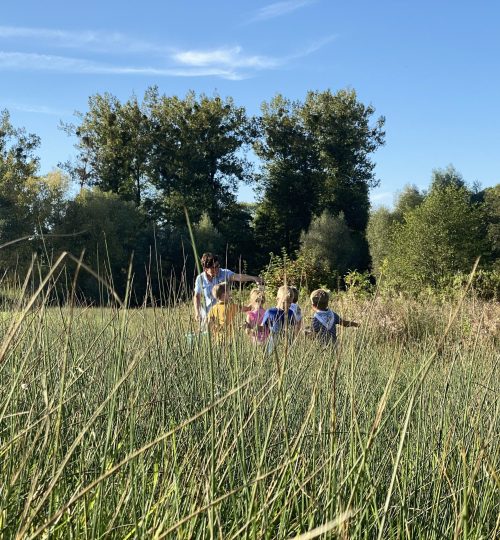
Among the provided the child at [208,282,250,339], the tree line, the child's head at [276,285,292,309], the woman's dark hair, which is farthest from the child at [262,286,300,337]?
the tree line

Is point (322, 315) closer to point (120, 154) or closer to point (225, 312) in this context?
point (225, 312)

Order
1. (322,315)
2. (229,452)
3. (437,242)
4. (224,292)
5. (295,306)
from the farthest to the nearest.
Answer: (437,242), (322,315), (295,306), (224,292), (229,452)

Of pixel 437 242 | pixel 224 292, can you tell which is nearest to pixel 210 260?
pixel 224 292

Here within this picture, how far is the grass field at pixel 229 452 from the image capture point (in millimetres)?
1203

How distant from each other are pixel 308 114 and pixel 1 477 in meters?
30.0

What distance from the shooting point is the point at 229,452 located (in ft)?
4.85

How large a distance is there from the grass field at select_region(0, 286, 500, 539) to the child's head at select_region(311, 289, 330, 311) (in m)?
1.43

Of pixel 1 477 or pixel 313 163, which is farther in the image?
pixel 313 163

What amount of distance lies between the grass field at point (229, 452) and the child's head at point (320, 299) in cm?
143

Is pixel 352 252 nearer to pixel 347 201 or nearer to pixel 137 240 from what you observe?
pixel 347 201

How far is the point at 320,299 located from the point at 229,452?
2733mm

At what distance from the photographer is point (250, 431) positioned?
2039 millimetres

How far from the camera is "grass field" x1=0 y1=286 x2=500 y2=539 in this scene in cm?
120

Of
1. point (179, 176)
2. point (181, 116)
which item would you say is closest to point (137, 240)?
point (179, 176)
